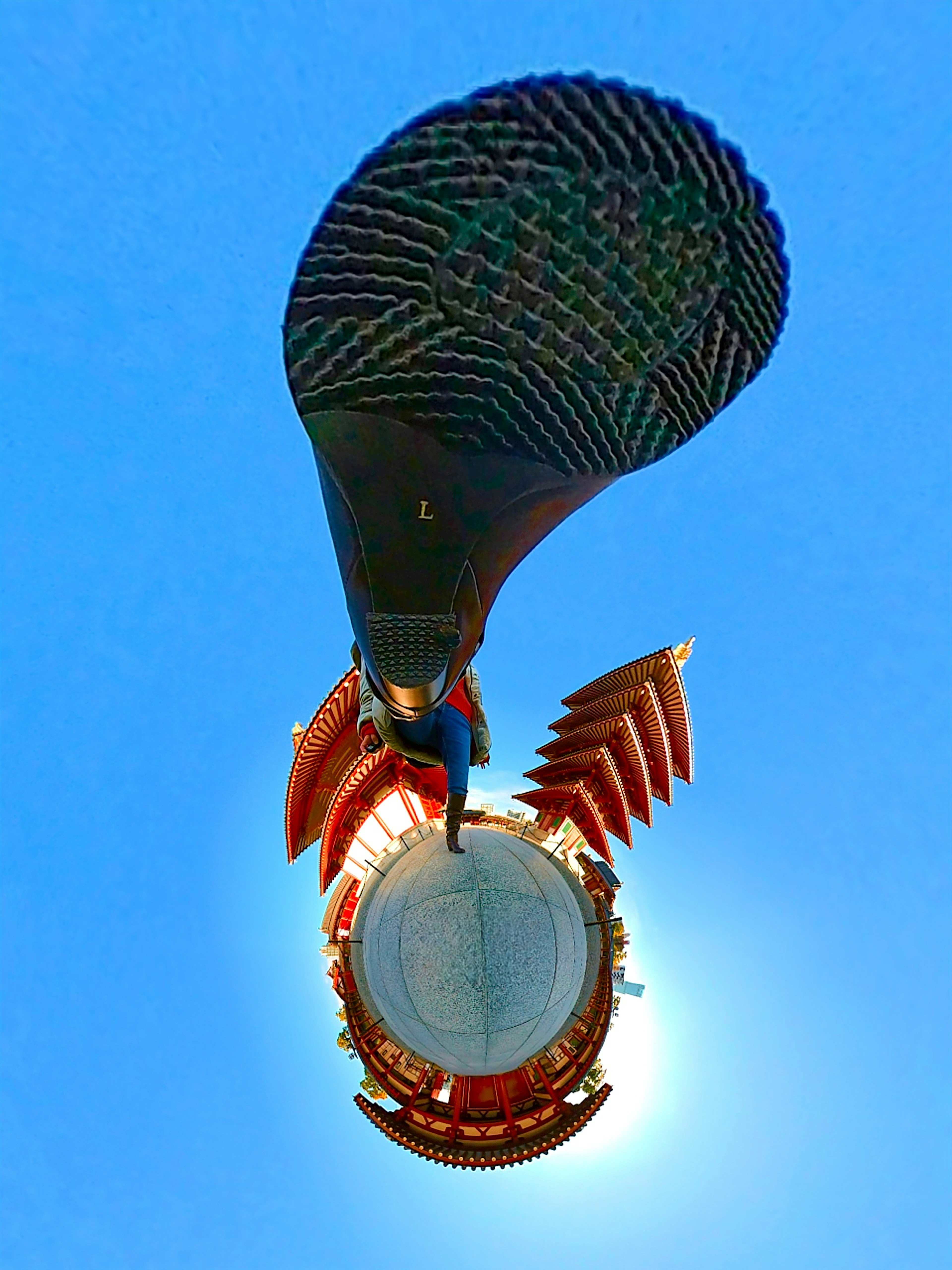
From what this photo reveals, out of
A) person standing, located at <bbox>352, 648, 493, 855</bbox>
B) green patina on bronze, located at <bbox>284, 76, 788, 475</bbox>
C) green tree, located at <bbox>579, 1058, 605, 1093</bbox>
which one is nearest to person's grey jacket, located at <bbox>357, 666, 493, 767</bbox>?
person standing, located at <bbox>352, 648, 493, 855</bbox>

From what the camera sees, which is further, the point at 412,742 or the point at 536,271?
the point at 412,742

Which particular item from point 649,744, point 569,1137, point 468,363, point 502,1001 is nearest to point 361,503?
point 468,363

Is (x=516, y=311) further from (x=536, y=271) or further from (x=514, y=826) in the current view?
(x=514, y=826)

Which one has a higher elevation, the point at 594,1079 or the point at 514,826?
the point at 514,826

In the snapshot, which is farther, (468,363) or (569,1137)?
(569,1137)

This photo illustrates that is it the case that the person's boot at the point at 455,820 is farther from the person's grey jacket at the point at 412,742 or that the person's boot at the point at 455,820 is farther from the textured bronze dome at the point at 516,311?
the textured bronze dome at the point at 516,311

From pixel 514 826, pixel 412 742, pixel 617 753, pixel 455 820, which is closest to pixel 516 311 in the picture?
pixel 412 742

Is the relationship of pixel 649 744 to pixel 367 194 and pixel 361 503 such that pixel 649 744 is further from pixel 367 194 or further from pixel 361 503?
pixel 367 194


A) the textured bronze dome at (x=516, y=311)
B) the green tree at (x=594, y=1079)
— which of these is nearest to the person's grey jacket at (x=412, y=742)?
the textured bronze dome at (x=516, y=311)
